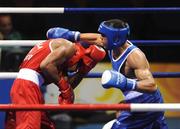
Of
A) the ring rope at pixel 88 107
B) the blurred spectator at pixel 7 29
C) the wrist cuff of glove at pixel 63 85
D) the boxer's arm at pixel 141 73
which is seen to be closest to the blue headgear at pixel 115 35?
the boxer's arm at pixel 141 73

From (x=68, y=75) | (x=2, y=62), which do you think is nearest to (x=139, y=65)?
(x=68, y=75)

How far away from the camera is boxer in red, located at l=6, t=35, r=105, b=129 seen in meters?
3.30

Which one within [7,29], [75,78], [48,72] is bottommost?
[7,29]

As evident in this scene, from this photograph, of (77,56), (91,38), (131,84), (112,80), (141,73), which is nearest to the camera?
(112,80)

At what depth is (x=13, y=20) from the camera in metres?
5.36

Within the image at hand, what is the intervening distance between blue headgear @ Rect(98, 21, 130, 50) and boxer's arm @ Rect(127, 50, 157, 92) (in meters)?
0.10

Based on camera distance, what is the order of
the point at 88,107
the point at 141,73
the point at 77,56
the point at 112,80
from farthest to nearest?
the point at 77,56, the point at 141,73, the point at 112,80, the point at 88,107

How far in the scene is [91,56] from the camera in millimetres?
3516

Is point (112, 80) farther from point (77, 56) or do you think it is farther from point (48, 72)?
point (77, 56)

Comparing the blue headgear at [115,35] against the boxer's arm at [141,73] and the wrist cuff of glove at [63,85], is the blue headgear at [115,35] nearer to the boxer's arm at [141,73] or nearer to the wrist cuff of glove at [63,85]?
the boxer's arm at [141,73]

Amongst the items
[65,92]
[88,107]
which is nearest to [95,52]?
[65,92]

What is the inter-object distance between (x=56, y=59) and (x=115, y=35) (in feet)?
1.17

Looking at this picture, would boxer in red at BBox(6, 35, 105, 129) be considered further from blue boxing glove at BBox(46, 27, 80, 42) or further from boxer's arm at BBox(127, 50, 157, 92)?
boxer's arm at BBox(127, 50, 157, 92)
